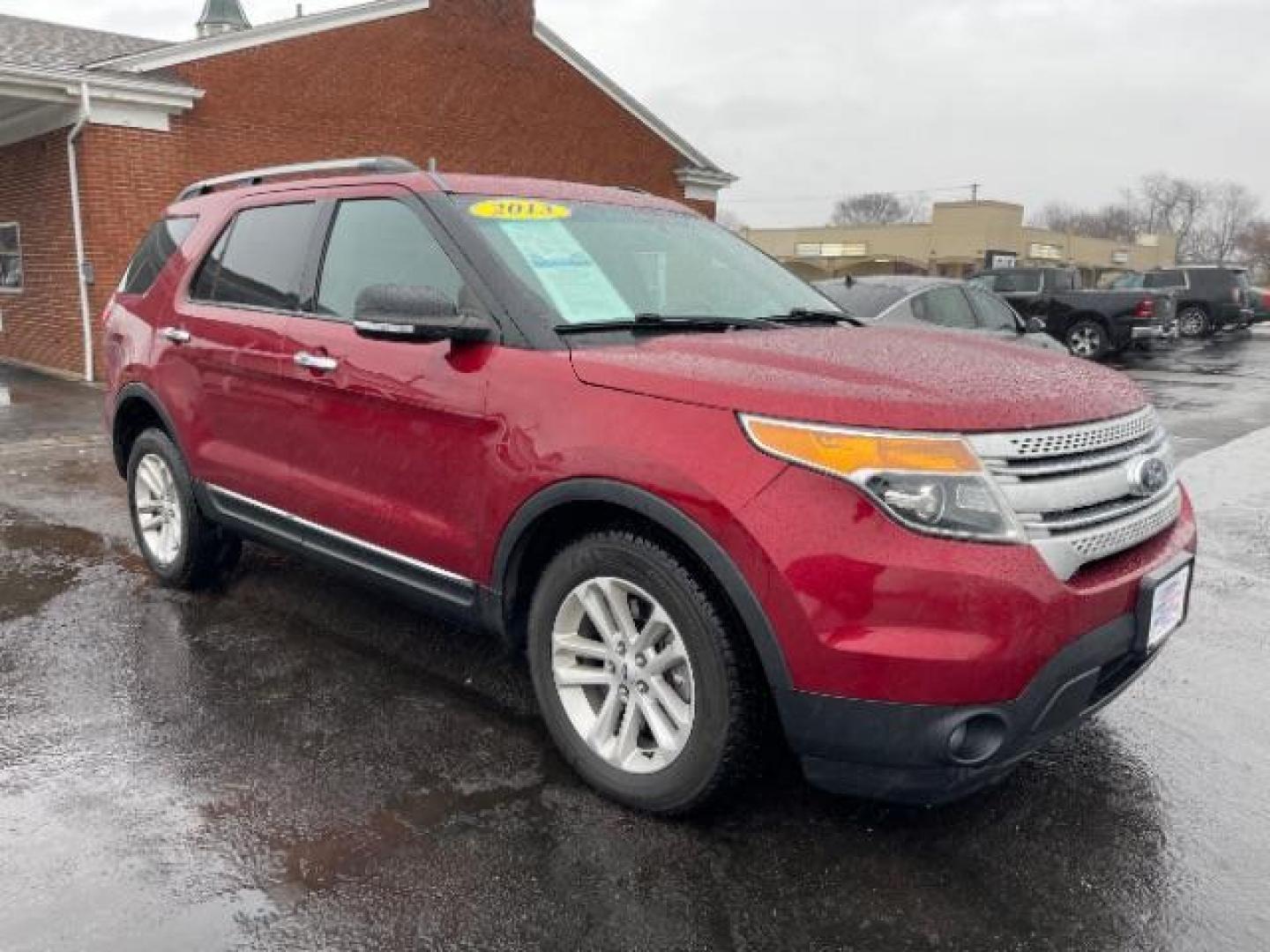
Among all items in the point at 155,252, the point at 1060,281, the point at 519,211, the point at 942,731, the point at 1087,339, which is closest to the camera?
the point at 942,731

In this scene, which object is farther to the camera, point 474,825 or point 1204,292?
point 1204,292

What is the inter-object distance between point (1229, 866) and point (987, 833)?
61cm

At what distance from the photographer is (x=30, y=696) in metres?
3.58

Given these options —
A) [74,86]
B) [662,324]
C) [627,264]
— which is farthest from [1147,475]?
[74,86]

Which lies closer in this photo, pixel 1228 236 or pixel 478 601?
pixel 478 601

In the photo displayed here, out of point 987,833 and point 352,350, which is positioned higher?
point 352,350

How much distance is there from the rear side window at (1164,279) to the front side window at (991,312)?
18.0 metres

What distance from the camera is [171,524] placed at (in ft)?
15.4

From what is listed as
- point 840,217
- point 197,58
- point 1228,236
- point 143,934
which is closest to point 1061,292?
point 197,58

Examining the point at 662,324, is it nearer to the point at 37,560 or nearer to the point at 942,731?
the point at 942,731

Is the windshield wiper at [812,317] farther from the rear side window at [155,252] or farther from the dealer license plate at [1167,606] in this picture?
the rear side window at [155,252]

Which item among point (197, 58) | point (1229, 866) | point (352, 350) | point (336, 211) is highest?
point (197, 58)

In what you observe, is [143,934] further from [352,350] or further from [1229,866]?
[1229,866]

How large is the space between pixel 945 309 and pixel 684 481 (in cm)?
698
